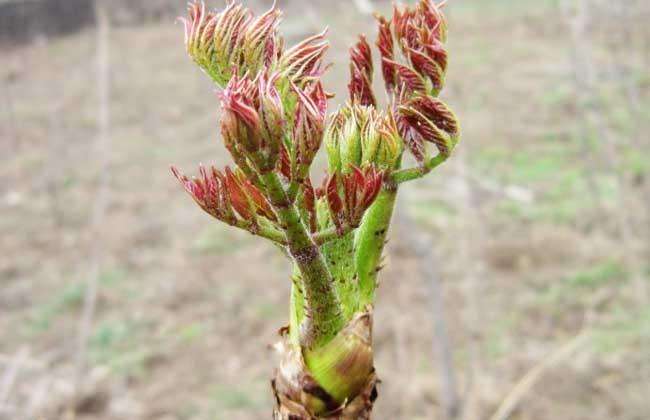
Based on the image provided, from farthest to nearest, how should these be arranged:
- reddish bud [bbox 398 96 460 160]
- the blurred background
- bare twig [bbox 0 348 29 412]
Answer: the blurred background < bare twig [bbox 0 348 29 412] < reddish bud [bbox 398 96 460 160]

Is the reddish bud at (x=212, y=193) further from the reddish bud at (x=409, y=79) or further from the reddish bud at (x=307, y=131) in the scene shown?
the reddish bud at (x=409, y=79)

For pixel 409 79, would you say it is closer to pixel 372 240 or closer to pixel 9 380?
pixel 372 240

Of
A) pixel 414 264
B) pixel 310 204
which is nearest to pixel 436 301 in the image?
pixel 310 204

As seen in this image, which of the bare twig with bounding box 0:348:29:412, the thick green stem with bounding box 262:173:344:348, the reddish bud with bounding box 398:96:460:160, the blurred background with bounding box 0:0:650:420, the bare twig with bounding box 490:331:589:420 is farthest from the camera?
the blurred background with bounding box 0:0:650:420

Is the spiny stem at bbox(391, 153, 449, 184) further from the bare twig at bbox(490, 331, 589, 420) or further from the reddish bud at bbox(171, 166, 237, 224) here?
the bare twig at bbox(490, 331, 589, 420)

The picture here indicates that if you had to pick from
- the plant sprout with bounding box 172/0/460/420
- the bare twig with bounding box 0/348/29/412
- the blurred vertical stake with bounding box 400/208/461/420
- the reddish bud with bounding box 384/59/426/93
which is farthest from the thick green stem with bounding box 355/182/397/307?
the blurred vertical stake with bounding box 400/208/461/420

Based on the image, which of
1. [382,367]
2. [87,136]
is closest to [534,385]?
[382,367]
